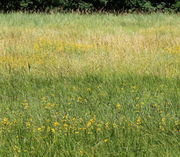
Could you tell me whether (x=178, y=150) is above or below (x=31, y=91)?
above

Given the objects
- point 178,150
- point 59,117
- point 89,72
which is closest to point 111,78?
point 89,72

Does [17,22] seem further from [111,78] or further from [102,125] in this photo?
[102,125]

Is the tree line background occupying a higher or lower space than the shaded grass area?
lower

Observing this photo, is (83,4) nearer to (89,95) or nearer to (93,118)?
Answer: (89,95)

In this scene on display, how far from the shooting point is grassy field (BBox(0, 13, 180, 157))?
12.2 feet

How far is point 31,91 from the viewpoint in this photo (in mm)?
5832

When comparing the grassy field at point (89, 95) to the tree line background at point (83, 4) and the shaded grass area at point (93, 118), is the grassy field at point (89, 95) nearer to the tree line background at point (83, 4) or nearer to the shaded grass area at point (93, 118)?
the shaded grass area at point (93, 118)

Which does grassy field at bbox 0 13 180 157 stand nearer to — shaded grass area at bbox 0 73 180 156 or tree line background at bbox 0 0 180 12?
shaded grass area at bbox 0 73 180 156

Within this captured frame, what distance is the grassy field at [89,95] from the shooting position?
12.2 feet

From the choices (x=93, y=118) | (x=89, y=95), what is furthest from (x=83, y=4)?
(x=93, y=118)

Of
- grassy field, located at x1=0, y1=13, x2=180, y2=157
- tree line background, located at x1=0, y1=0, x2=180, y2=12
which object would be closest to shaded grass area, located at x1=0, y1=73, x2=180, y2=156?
grassy field, located at x1=0, y1=13, x2=180, y2=157

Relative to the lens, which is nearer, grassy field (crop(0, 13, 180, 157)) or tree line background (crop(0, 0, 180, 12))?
grassy field (crop(0, 13, 180, 157))

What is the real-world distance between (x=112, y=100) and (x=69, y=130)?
1.15 m

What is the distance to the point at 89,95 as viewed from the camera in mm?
5344
